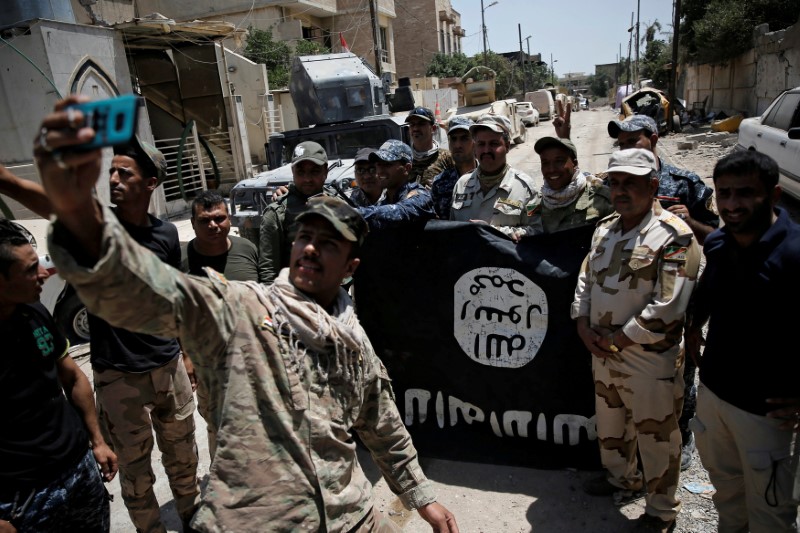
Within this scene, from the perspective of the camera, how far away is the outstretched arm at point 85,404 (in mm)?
2396

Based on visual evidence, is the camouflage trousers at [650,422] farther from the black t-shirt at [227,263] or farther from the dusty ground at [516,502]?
the black t-shirt at [227,263]

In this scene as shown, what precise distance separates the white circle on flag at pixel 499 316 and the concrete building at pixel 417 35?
143 feet

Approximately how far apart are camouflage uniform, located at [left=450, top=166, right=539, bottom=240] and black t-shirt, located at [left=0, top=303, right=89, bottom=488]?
8.00ft

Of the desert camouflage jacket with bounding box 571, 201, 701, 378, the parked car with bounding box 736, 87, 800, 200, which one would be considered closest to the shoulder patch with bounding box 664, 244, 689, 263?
the desert camouflage jacket with bounding box 571, 201, 701, 378

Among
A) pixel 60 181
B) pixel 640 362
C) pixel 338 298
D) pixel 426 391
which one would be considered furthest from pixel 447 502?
pixel 60 181

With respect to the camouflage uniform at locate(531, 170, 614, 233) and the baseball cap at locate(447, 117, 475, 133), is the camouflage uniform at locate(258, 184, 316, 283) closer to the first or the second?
the baseball cap at locate(447, 117, 475, 133)

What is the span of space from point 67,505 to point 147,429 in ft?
1.93

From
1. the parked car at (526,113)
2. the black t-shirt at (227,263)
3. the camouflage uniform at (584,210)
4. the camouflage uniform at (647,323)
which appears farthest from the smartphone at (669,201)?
the parked car at (526,113)

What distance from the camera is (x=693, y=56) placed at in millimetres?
28766

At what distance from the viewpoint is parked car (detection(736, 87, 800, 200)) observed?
305 inches

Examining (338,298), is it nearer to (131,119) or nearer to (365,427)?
(365,427)

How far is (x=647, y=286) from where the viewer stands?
2580 millimetres

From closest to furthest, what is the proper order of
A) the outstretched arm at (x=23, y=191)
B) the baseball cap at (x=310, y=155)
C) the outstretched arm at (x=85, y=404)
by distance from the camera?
the outstretched arm at (x=23, y=191) < the outstretched arm at (x=85, y=404) < the baseball cap at (x=310, y=155)

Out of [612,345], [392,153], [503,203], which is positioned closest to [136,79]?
[392,153]
